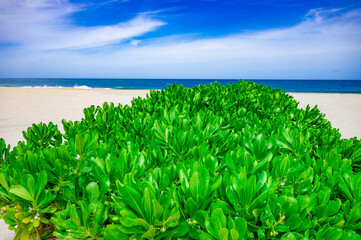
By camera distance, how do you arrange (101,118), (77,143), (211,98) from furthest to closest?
1. (211,98)
2. (101,118)
3. (77,143)

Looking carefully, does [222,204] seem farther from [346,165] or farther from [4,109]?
[4,109]

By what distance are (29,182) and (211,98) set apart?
114 inches

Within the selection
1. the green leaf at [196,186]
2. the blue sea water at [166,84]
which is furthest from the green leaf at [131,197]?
the blue sea water at [166,84]

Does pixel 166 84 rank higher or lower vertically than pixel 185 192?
higher

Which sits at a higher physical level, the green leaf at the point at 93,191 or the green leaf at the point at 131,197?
the green leaf at the point at 131,197

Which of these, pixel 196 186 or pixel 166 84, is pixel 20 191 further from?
pixel 166 84

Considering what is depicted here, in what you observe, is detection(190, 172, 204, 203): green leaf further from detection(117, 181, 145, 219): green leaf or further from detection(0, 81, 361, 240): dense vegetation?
detection(117, 181, 145, 219): green leaf

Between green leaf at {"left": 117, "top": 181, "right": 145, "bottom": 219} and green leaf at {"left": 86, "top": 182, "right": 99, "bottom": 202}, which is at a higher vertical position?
green leaf at {"left": 117, "top": 181, "right": 145, "bottom": 219}

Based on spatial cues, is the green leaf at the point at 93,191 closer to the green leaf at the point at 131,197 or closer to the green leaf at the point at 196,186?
the green leaf at the point at 131,197

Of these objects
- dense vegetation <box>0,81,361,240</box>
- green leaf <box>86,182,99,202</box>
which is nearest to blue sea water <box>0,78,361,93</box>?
dense vegetation <box>0,81,361,240</box>

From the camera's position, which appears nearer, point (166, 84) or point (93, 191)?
point (93, 191)

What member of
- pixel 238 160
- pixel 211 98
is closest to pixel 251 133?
pixel 238 160

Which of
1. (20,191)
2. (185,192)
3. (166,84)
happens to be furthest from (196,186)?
(166,84)

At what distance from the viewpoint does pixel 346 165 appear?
1464 millimetres
